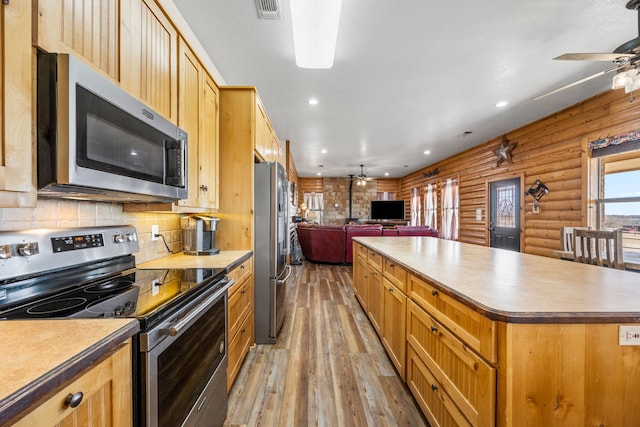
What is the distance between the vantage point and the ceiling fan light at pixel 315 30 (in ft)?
5.63

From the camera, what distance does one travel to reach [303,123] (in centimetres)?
452

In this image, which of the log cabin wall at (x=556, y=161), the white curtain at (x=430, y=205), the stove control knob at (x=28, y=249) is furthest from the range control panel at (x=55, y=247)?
the white curtain at (x=430, y=205)

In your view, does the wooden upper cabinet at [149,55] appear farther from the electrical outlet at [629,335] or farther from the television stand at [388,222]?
the television stand at [388,222]

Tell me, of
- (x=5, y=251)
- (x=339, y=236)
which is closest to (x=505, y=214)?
(x=339, y=236)

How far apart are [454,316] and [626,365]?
547 millimetres

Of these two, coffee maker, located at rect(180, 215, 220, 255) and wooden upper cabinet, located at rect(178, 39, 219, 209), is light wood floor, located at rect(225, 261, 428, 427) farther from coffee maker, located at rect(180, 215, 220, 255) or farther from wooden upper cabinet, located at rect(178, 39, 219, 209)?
wooden upper cabinet, located at rect(178, 39, 219, 209)

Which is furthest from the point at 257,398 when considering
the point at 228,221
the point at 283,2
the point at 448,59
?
the point at 448,59

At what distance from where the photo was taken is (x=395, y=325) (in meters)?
1.96

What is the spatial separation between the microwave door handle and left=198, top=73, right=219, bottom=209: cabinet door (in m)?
0.46

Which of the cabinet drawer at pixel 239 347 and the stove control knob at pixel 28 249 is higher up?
the stove control knob at pixel 28 249

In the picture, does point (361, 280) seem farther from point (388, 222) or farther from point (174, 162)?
point (388, 222)

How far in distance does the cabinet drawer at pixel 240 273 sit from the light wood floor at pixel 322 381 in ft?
2.38

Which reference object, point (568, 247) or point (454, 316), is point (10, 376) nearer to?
point (454, 316)

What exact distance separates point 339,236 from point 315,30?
15.0 feet
